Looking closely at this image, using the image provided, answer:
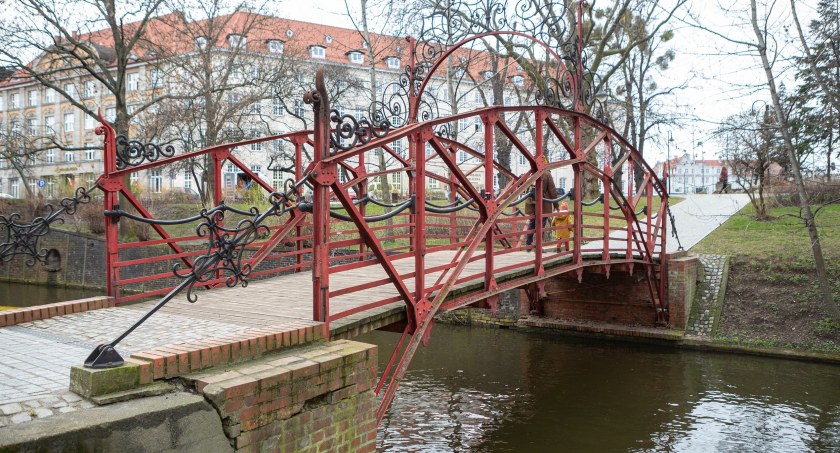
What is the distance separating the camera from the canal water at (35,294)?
2010 cm

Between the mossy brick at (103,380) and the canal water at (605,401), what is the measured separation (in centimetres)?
440

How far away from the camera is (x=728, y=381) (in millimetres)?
10836

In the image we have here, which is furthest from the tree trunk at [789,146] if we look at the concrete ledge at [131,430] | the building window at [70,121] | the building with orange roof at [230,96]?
the building window at [70,121]

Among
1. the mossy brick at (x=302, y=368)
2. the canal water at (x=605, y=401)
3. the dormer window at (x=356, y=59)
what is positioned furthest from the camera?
the dormer window at (x=356, y=59)

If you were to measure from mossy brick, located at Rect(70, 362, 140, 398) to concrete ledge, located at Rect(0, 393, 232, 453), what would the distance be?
138 millimetres

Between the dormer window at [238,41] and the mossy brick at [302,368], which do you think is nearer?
the mossy brick at [302,368]

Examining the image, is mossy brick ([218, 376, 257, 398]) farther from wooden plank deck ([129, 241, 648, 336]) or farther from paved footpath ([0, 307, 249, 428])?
wooden plank deck ([129, 241, 648, 336])

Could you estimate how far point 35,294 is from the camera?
72.3ft

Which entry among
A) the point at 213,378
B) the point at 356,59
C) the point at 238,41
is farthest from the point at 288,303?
the point at 356,59

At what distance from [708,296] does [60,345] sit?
1231cm

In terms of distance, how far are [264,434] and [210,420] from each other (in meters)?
0.46

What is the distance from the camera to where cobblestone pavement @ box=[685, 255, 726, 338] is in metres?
13.3

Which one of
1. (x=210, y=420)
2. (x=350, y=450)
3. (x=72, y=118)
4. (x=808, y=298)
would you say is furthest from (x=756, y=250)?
(x=72, y=118)

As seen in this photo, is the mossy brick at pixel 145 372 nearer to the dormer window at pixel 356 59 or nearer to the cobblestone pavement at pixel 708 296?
the cobblestone pavement at pixel 708 296
